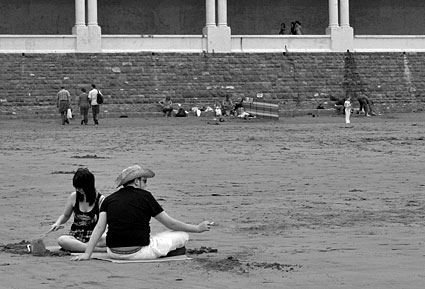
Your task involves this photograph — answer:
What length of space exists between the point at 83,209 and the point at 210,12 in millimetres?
43473

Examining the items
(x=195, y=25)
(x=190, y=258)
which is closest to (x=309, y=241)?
(x=190, y=258)

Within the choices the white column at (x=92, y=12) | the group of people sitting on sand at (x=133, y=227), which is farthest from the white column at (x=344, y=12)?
the group of people sitting on sand at (x=133, y=227)

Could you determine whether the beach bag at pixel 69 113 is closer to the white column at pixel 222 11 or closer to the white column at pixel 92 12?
the white column at pixel 92 12

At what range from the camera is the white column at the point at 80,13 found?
176 ft

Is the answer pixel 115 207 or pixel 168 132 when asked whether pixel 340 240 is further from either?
pixel 168 132

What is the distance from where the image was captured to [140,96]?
5028cm

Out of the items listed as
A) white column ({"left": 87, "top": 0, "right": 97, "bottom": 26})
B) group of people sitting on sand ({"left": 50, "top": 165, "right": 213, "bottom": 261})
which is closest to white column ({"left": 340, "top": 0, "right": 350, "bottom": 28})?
white column ({"left": 87, "top": 0, "right": 97, "bottom": 26})

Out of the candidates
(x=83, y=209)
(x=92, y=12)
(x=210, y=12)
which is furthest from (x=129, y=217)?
(x=210, y=12)

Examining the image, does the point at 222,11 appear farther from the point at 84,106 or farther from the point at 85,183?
the point at 85,183

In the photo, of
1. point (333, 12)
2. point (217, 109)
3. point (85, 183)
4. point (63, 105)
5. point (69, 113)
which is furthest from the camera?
point (333, 12)

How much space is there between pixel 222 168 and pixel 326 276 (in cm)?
1285

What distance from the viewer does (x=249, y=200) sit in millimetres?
17875

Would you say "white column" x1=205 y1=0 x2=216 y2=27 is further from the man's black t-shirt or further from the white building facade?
the man's black t-shirt

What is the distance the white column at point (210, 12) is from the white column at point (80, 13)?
17.7ft
